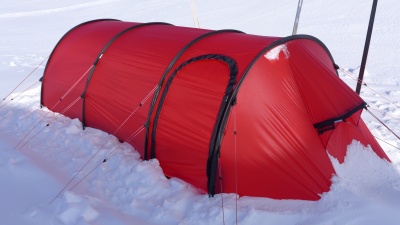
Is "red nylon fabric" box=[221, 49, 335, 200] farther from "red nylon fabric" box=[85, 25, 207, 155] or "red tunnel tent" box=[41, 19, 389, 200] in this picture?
"red nylon fabric" box=[85, 25, 207, 155]

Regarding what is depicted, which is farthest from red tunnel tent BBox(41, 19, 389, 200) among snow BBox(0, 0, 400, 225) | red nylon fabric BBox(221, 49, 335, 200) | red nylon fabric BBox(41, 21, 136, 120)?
red nylon fabric BBox(41, 21, 136, 120)

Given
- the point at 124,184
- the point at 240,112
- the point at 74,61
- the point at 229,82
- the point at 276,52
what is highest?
the point at 276,52

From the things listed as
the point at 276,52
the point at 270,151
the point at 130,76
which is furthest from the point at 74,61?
the point at 270,151

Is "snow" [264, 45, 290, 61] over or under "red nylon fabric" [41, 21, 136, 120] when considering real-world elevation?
over

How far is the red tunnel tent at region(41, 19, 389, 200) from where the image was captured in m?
4.64

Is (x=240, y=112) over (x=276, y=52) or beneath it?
beneath

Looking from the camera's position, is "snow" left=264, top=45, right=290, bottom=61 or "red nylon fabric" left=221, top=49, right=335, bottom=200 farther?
"snow" left=264, top=45, right=290, bottom=61

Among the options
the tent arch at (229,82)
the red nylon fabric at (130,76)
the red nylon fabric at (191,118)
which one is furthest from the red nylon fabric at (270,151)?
the red nylon fabric at (130,76)

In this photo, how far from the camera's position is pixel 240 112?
4.66m

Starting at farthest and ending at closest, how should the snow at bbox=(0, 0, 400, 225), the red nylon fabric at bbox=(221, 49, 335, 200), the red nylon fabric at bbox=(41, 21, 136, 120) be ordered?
the red nylon fabric at bbox=(41, 21, 136, 120), the red nylon fabric at bbox=(221, 49, 335, 200), the snow at bbox=(0, 0, 400, 225)

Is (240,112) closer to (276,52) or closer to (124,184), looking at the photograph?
(276,52)

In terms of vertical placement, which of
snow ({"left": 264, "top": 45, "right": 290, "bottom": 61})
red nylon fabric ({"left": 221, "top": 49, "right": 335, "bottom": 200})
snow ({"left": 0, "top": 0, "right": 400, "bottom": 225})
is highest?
snow ({"left": 264, "top": 45, "right": 290, "bottom": 61})

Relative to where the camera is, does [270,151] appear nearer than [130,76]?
Yes

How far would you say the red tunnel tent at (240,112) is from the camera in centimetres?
464
